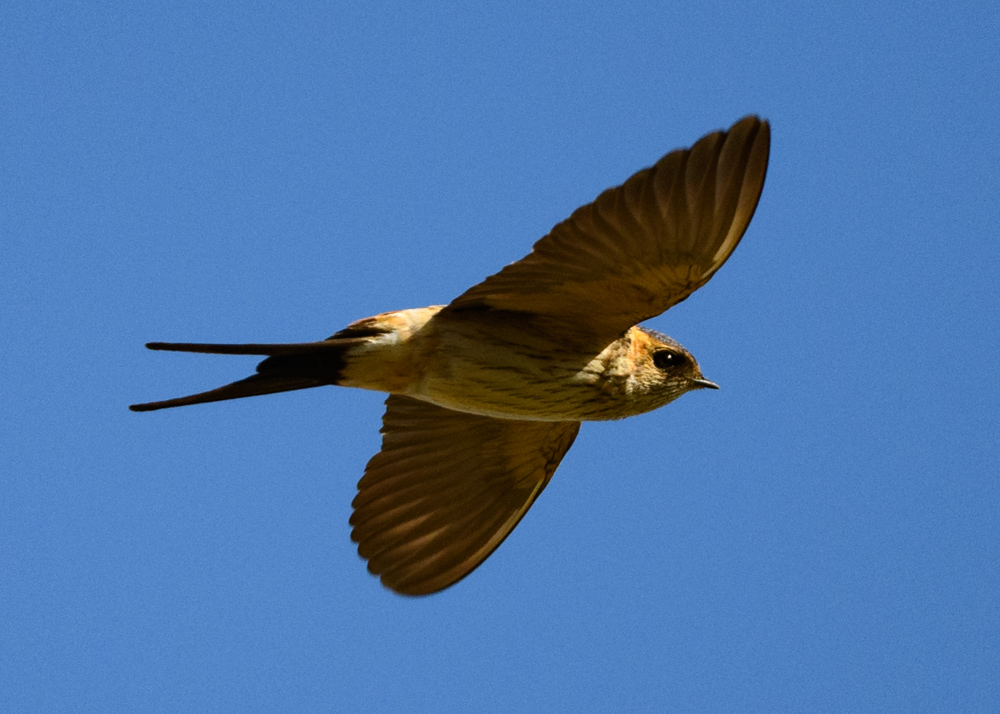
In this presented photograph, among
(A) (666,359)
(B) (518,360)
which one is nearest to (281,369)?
(B) (518,360)

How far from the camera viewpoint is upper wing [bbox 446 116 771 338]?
4.66 metres

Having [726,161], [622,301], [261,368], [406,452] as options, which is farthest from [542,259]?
[406,452]

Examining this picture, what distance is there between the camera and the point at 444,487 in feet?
22.2

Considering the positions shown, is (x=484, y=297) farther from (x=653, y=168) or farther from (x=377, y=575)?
(x=377, y=575)

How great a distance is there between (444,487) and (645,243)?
2268mm

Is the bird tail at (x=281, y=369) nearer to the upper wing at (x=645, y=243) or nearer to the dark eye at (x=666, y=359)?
the upper wing at (x=645, y=243)

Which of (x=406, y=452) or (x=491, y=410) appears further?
(x=406, y=452)

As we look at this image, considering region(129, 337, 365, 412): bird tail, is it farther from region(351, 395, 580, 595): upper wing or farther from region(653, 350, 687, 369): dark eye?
region(653, 350, 687, 369): dark eye

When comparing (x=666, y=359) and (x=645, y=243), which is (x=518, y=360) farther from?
(x=645, y=243)

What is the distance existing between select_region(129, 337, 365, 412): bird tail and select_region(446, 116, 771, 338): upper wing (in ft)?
1.90

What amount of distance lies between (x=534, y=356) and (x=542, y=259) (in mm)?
→ 714

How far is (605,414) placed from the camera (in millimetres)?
5941

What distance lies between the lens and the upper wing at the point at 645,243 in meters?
4.66

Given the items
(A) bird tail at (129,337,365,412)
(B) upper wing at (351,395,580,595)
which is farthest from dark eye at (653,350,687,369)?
(A) bird tail at (129,337,365,412)
